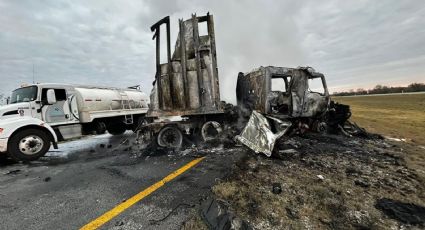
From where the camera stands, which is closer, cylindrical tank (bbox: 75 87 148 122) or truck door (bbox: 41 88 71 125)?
truck door (bbox: 41 88 71 125)

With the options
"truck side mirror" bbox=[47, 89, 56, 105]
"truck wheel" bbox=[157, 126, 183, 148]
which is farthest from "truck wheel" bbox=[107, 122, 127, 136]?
"truck wheel" bbox=[157, 126, 183, 148]

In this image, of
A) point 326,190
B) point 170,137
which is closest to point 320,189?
point 326,190

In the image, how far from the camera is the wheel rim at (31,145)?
637 cm

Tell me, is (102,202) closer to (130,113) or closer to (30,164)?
(30,164)

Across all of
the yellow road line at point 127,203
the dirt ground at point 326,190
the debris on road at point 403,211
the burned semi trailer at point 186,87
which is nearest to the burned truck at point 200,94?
the burned semi trailer at point 186,87

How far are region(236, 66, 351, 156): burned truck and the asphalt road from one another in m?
0.81

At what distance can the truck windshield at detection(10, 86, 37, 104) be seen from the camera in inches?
306

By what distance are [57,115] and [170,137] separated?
14.9 ft

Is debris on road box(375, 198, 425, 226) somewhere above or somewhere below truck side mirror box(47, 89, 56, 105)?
below

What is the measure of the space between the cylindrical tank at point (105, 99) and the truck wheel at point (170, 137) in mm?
4065

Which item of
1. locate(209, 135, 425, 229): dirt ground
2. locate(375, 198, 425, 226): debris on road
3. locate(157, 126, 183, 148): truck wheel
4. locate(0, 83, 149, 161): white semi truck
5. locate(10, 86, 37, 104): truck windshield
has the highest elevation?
locate(10, 86, 37, 104): truck windshield

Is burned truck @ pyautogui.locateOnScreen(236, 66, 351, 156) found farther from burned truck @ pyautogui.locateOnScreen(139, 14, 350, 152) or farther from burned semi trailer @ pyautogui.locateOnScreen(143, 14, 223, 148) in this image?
burned semi trailer @ pyautogui.locateOnScreen(143, 14, 223, 148)

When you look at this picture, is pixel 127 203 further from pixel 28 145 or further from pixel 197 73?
pixel 28 145

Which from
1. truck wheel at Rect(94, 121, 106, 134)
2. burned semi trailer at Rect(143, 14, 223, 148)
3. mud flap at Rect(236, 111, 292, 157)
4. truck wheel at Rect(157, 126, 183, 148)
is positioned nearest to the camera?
mud flap at Rect(236, 111, 292, 157)
